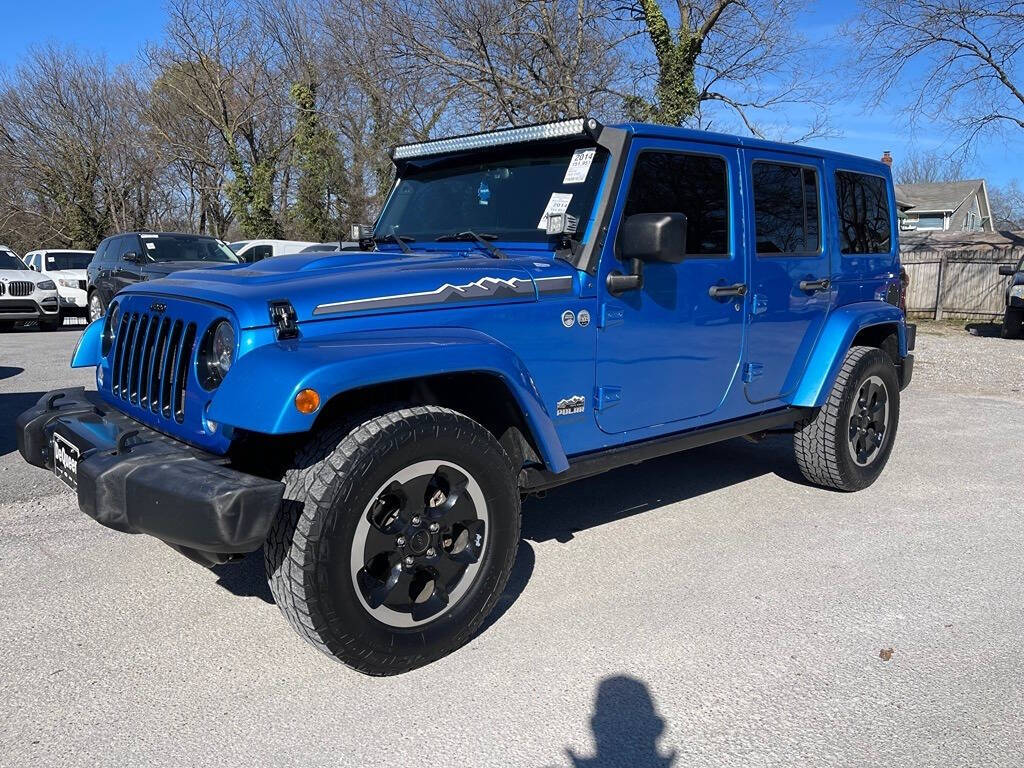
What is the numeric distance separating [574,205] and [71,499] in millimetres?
3411

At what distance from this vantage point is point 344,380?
2.61m

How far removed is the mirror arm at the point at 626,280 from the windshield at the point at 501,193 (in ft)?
0.76

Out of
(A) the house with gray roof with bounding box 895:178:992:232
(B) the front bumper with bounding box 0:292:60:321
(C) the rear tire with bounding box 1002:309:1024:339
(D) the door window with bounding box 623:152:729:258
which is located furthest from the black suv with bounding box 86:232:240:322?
(A) the house with gray roof with bounding box 895:178:992:232

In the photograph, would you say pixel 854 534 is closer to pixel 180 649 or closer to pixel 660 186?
pixel 660 186

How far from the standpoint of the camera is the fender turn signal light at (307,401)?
253cm

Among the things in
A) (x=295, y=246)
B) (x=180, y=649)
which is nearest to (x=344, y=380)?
(x=180, y=649)

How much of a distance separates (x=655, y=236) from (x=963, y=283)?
20.0 meters

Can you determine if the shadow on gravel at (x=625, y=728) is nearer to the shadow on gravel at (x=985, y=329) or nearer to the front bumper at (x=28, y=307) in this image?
the front bumper at (x=28, y=307)

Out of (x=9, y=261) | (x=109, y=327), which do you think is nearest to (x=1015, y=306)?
(x=109, y=327)

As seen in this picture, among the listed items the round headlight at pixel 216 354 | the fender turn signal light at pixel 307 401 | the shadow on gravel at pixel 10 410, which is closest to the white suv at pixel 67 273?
the shadow on gravel at pixel 10 410

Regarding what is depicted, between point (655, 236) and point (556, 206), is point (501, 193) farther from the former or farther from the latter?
point (655, 236)

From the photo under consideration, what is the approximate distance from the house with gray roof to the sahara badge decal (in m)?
43.7

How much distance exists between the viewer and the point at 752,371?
4.41 metres

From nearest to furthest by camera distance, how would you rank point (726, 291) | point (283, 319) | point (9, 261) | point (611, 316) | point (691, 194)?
1. point (283, 319)
2. point (611, 316)
3. point (691, 194)
4. point (726, 291)
5. point (9, 261)
